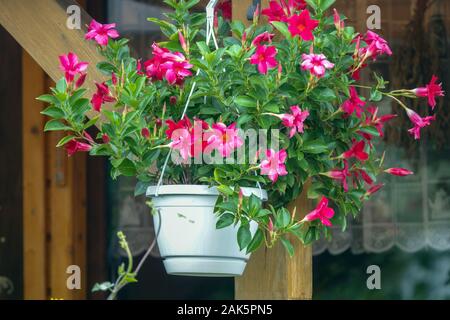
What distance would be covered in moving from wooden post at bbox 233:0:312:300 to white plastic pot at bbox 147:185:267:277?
0.27 meters

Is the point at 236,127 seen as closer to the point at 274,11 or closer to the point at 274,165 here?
the point at 274,165

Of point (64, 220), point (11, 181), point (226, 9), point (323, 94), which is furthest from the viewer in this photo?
point (11, 181)

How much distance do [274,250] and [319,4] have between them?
1.89 feet

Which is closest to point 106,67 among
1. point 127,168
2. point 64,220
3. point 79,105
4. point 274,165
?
point 79,105

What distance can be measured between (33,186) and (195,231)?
8.07ft

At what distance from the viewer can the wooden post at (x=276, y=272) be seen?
238 centimetres

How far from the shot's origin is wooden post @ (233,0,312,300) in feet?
7.82

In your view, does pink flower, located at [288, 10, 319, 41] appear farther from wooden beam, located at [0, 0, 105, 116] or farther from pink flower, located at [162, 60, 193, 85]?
wooden beam, located at [0, 0, 105, 116]

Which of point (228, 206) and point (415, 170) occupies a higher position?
point (415, 170)

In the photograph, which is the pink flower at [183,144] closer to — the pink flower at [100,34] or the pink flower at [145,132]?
the pink flower at [145,132]

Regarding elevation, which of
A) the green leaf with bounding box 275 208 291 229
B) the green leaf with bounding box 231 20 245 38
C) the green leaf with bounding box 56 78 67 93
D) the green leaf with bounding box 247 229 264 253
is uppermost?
the green leaf with bounding box 231 20 245 38

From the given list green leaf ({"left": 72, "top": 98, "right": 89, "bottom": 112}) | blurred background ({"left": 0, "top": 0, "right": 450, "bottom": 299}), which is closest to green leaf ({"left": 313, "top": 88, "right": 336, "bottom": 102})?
green leaf ({"left": 72, "top": 98, "right": 89, "bottom": 112})

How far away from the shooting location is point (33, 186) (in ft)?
14.6
